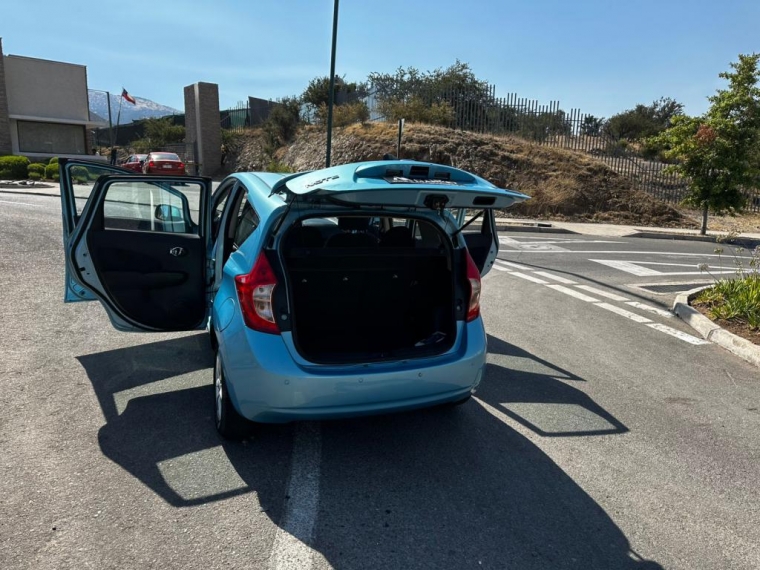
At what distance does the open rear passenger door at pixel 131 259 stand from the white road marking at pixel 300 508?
62.4 inches

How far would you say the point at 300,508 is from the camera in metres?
3.11

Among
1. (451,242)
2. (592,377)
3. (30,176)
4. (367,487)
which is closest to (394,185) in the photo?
(451,242)

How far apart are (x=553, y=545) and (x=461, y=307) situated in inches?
60.9

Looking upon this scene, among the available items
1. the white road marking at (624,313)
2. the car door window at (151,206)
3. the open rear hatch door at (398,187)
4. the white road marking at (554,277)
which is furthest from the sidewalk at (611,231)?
the open rear hatch door at (398,187)

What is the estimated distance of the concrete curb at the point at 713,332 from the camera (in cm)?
614

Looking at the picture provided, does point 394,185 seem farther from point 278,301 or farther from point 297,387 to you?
point 297,387

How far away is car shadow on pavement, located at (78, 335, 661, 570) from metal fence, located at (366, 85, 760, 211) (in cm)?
2440

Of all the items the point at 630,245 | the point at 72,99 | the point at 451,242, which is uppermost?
the point at 72,99

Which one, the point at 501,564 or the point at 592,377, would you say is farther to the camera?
the point at 592,377

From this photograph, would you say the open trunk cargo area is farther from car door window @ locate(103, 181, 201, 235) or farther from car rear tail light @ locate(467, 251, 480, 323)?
car door window @ locate(103, 181, 201, 235)

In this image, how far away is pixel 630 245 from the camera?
16.2m

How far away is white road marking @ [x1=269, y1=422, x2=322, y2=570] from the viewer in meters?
2.72

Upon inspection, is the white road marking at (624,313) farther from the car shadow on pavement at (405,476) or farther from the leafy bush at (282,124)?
the leafy bush at (282,124)

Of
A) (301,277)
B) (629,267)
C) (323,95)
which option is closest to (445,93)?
(323,95)
